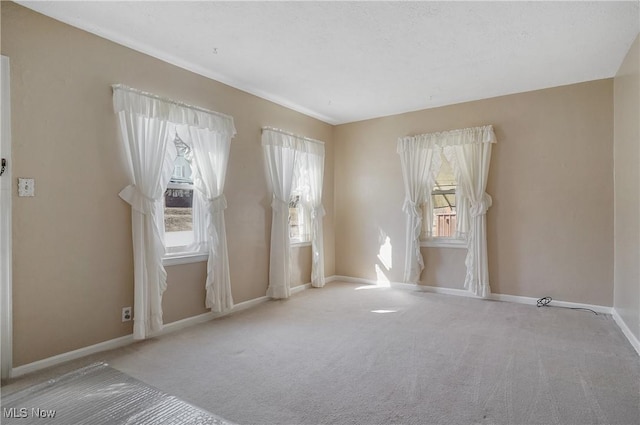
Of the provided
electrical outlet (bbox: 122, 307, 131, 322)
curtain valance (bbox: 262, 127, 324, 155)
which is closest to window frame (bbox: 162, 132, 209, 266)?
electrical outlet (bbox: 122, 307, 131, 322)

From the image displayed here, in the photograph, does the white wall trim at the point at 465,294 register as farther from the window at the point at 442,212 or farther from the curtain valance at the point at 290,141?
the curtain valance at the point at 290,141

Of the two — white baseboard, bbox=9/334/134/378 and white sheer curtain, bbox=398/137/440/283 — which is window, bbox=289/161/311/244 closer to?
white sheer curtain, bbox=398/137/440/283

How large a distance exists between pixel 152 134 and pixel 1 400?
2.29 meters

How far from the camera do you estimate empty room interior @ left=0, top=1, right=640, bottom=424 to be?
2.50 metres

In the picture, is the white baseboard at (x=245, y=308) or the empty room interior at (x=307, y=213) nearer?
the empty room interior at (x=307, y=213)

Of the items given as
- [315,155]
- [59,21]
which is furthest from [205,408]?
[315,155]

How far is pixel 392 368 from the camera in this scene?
8.98ft

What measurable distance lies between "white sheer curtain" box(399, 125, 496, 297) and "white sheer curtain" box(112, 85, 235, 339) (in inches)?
148

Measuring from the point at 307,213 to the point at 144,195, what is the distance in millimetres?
2747

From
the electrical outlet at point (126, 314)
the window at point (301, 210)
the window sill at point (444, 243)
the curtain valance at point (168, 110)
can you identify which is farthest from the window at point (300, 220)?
the electrical outlet at point (126, 314)

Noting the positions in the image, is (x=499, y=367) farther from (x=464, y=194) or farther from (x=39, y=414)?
(x=39, y=414)

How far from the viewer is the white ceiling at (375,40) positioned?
2717mm

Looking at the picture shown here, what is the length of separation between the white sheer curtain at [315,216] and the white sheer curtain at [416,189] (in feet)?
4.41
